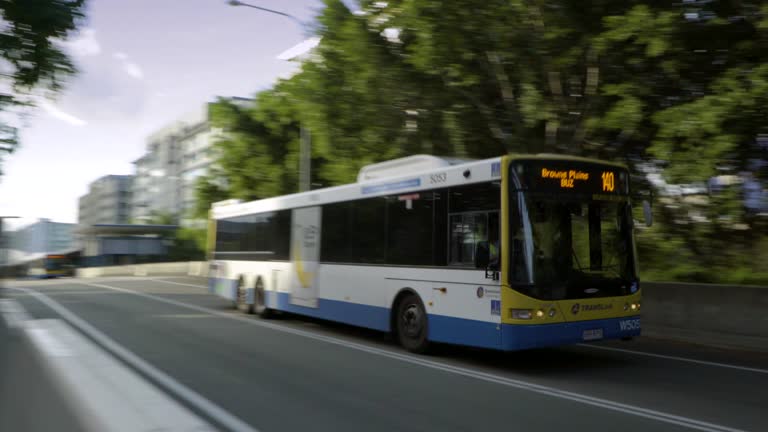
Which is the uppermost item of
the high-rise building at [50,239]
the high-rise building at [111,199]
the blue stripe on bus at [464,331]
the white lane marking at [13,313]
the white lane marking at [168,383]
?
the high-rise building at [111,199]

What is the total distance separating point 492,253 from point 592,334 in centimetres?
176

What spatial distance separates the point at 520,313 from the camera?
908 centimetres

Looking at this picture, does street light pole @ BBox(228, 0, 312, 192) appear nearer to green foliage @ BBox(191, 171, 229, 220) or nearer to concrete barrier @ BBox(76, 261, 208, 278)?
green foliage @ BBox(191, 171, 229, 220)

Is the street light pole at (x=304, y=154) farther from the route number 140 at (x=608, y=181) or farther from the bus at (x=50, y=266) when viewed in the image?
the bus at (x=50, y=266)

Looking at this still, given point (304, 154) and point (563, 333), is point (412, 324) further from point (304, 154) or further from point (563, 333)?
point (304, 154)

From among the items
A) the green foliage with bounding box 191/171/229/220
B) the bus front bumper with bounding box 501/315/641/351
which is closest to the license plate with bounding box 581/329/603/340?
the bus front bumper with bounding box 501/315/641/351

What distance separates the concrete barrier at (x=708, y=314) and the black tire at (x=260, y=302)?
329 inches

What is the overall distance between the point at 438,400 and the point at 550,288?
2.62m

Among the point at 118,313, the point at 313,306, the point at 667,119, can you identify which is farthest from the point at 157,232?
the point at 667,119

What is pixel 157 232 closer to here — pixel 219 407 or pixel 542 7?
pixel 542 7

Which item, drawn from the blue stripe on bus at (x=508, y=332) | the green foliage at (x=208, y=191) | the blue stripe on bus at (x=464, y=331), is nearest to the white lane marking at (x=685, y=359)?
the blue stripe on bus at (x=508, y=332)

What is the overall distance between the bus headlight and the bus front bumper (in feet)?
0.37

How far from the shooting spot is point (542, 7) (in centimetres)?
1441

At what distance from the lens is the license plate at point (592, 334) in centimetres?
946
